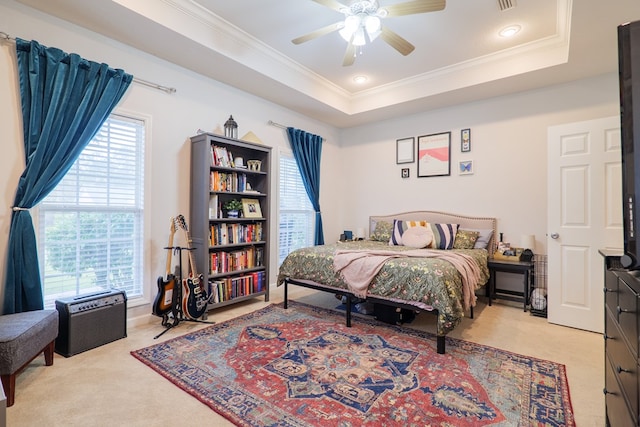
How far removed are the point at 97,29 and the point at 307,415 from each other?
349cm

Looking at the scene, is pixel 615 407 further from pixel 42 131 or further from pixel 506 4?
pixel 42 131

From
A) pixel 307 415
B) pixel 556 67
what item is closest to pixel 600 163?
pixel 556 67

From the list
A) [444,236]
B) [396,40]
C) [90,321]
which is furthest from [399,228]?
[90,321]

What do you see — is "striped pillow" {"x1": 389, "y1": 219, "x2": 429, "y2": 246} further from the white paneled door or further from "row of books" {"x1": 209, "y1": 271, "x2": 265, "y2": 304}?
"row of books" {"x1": 209, "y1": 271, "x2": 265, "y2": 304}

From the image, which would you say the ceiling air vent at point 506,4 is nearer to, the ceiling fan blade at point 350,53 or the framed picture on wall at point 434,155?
the ceiling fan blade at point 350,53

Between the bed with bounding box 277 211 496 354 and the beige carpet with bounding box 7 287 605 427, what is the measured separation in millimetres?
560

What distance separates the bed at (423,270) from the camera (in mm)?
2506

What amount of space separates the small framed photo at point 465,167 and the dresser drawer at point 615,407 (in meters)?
3.22

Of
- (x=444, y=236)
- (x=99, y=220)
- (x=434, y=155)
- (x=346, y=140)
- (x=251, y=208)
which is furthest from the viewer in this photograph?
(x=346, y=140)

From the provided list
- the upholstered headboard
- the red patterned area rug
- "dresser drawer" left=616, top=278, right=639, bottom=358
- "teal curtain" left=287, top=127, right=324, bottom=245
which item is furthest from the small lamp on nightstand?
"teal curtain" left=287, top=127, right=324, bottom=245

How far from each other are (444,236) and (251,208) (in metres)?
2.56

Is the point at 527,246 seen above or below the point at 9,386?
above

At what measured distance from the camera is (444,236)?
4.11m

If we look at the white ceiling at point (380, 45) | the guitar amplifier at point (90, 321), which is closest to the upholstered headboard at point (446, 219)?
the white ceiling at point (380, 45)
